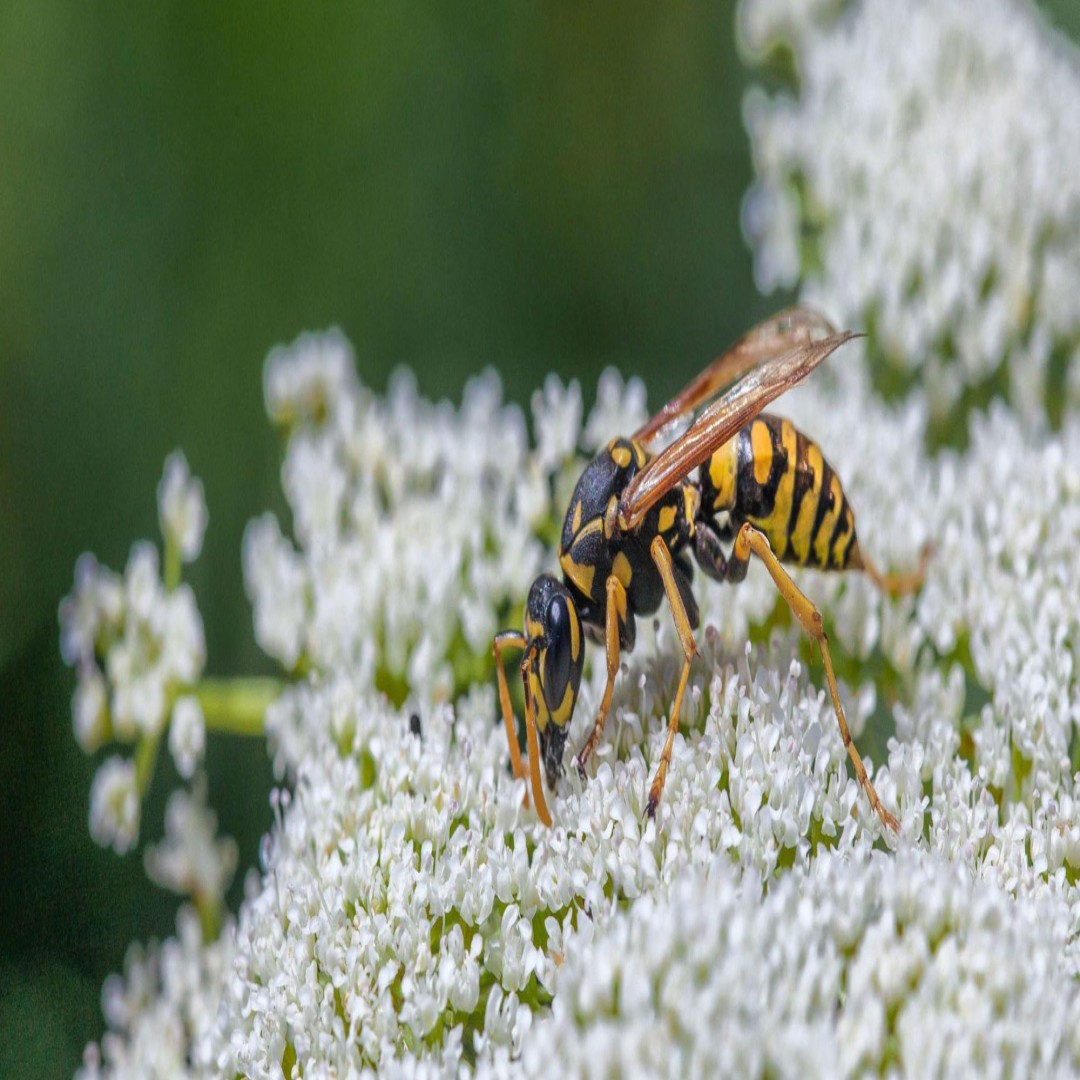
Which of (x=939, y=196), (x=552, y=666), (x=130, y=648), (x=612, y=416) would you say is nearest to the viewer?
(x=552, y=666)

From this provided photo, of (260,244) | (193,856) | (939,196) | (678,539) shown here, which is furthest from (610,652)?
(260,244)

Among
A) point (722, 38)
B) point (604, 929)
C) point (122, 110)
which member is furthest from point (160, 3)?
point (604, 929)

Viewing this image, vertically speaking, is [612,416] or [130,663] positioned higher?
[612,416]

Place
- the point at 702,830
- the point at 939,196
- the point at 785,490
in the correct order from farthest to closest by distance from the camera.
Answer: the point at 939,196 → the point at 785,490 → the point at 702,830

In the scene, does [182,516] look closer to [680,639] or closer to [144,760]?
[144,760]

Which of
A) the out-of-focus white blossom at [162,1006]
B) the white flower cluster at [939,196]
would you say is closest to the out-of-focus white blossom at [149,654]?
the out-of-focus white blossom at [162,1006]

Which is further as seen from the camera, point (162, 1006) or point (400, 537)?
point (400, 537)
